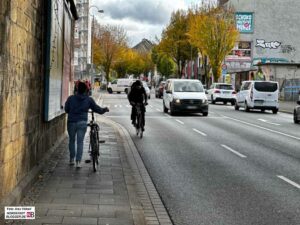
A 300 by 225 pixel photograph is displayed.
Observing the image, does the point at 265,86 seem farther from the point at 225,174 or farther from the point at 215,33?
the point at 215,33

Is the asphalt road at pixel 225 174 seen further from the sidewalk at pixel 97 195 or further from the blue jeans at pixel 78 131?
the blue jeans at pixel 78 131

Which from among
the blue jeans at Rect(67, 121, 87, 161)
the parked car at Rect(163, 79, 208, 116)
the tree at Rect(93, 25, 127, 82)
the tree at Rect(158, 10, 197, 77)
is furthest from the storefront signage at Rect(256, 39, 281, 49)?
the blue jeans at Rect(67, 121, 87, 161)

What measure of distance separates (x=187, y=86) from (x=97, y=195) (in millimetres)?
21914

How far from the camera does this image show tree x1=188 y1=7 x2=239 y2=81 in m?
62.7

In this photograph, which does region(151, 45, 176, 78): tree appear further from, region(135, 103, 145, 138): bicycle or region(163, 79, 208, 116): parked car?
region(135, 103, 145, 138): bicycle

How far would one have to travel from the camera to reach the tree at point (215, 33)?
62.7 m

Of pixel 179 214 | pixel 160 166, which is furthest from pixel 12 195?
pixel 160 166

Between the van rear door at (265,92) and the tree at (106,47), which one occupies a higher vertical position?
the tree at (106,47)

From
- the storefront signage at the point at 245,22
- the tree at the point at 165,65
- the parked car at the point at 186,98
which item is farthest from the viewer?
the tree at the point at 165,65

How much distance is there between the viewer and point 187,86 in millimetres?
29578

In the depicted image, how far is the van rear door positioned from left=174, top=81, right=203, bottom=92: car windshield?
515 centimetres

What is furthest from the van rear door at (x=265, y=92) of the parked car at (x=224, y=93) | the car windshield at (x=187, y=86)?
the parked car at (x=224, y=93)

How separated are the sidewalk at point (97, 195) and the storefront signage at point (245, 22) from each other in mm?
65913

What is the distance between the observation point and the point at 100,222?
20.8ft
